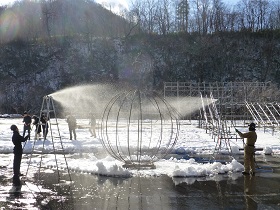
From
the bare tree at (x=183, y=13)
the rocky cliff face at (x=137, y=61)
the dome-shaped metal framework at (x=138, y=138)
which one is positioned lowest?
the dome-shaped metal framework at (x=138, y=138)

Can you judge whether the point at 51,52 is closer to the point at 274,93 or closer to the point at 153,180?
the point at 274,93

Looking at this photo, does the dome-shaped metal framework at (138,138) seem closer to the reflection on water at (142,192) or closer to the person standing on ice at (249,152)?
the reflection on water at (142,192)

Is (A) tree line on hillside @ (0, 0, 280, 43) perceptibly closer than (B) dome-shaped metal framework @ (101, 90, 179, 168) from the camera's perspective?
No

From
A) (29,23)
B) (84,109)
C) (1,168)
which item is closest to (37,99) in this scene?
(84,109)

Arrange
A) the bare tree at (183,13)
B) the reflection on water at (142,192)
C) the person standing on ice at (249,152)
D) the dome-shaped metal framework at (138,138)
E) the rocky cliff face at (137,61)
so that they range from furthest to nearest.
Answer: the bare tree at (183,13) < the rocky cliff face at (137,61) < the dome-shaped metal framework at (138,138) < the person standing on ice at (249,152) < the reflection on water at (142,192)

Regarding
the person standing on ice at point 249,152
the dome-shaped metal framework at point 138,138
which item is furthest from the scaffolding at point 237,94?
the person standing on ice at point 249,152

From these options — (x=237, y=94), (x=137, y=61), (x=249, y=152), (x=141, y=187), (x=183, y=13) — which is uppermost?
(x=183, y=13)

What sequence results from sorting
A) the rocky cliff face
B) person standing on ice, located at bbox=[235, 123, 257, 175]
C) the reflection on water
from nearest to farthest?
the reflection on water → person standing on ice, located at bbox=[235, 123, 257, 175] → the rocky cliff face

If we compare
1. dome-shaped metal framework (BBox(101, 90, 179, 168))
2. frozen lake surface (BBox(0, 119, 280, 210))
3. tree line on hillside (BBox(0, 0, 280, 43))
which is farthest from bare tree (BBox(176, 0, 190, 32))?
frozen lake surface (BBox(0, 119, 280, 210))

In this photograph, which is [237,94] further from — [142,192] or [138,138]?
[142,192]

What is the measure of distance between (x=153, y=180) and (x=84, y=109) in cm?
3871

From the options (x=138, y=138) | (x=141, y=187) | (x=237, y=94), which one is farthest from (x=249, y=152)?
(x=237, y=94)

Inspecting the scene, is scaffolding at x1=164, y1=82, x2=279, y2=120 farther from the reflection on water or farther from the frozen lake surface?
the reflection on water

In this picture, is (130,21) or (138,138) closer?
(138,138)
